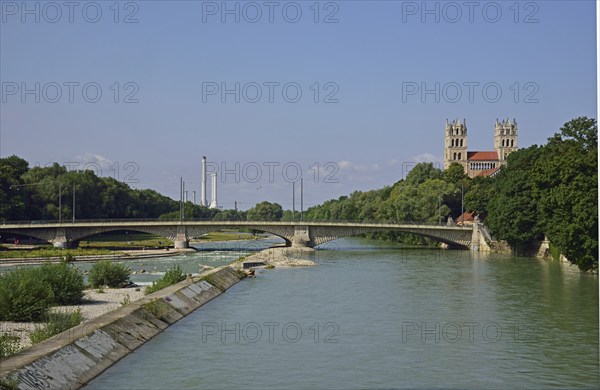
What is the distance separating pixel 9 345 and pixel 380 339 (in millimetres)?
16112

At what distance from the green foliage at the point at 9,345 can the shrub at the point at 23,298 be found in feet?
17.1

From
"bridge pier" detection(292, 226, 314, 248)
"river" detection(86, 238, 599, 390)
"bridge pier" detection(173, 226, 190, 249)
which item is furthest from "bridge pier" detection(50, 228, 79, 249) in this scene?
"river" detection(86, 238, 599, 390)

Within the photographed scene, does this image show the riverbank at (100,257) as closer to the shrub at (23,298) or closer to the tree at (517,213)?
the shrub at (23,298)

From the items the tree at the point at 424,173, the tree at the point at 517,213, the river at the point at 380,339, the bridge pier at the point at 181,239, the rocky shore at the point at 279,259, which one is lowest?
the river at the point at 380,339

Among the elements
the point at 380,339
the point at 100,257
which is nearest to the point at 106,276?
the point at 380,339

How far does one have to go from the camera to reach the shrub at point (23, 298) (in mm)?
35438

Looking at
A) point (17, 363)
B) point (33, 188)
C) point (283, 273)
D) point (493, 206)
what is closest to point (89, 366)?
point (17, 363)

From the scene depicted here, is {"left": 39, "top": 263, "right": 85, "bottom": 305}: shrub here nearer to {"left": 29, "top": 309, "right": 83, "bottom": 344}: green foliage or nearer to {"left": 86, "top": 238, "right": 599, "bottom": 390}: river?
{"left": 86, "top": 238, "right": 599, "bottom": 390}: river

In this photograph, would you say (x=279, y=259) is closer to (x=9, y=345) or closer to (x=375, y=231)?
(x=375, y=231)

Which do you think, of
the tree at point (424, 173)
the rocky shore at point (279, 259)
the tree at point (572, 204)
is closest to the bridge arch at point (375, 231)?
the rocky shore at point (279, 259)

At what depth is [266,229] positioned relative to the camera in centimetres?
11425

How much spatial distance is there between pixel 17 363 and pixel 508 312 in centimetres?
2933

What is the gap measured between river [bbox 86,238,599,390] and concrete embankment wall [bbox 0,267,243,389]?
0.64 m

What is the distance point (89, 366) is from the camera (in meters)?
27.3
